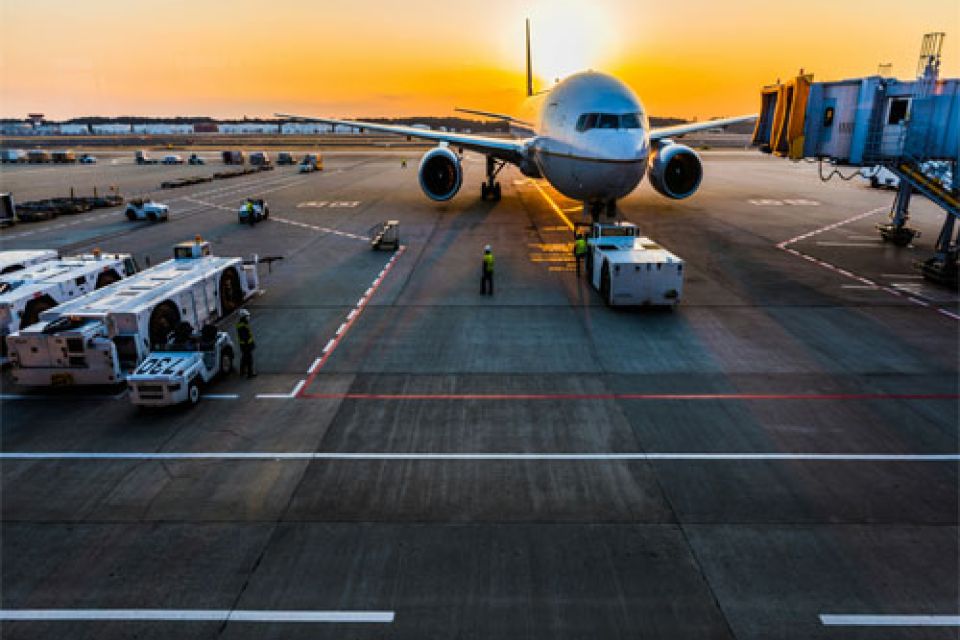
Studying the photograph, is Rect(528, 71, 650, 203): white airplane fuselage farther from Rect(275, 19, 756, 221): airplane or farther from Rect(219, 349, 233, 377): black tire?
Rect(219, 349, 233, 377): black tire

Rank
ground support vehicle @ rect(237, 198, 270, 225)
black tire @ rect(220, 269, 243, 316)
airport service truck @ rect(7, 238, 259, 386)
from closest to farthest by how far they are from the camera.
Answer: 1. airport service truck @ rect(7, 238, 259, 386)
2. black tire @ rect(220, 269, 243, 316)
3. ground support vehicle @ rect(237, 198, 270, 225)

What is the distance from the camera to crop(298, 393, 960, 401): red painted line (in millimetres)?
13695

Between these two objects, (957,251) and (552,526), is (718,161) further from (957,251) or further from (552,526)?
→ (552,526)

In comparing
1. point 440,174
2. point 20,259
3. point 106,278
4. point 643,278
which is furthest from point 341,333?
point 440,174

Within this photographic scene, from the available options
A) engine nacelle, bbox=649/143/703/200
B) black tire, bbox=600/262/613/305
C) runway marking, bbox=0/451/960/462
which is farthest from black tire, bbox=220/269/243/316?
engine nacelle, bbox=649/143/703/200

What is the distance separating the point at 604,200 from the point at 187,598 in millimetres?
25442

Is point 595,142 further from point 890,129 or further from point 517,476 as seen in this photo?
point 517,476

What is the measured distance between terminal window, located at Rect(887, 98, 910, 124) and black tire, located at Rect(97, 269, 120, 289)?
3294 centimetres

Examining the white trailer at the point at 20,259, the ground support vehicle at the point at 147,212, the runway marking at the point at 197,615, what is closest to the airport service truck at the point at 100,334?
the white trailer at the point at 20,259

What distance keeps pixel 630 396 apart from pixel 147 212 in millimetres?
37317

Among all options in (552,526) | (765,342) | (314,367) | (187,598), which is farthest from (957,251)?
(187,598)

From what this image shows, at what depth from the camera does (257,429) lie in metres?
12.4

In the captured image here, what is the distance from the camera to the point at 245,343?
577 inches

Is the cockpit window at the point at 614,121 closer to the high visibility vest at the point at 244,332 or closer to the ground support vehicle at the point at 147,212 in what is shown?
the high visibility vest at the point at 244,332
